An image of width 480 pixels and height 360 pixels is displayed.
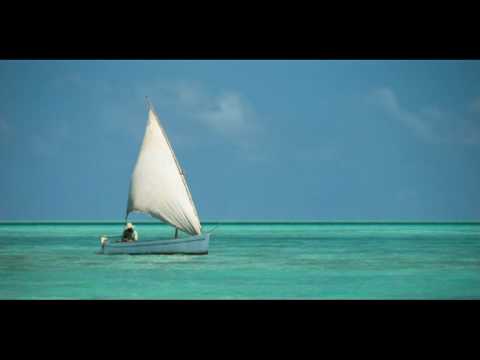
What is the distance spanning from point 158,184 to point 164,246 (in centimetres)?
174

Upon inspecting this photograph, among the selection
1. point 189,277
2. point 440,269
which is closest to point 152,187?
point 189,277

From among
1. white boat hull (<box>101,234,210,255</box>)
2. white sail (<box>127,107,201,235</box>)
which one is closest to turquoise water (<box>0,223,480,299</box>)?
white boat hull (<box>101,234,210,255</box>)

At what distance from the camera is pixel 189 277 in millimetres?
15195

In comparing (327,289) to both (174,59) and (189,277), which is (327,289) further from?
(174,59)

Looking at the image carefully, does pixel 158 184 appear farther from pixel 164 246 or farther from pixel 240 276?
pixel 240 276

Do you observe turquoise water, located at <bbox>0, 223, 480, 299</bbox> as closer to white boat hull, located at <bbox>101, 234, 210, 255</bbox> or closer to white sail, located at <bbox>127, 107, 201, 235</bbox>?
white boat hull, located at <bbox>101, 234, 210, 255</bbox>

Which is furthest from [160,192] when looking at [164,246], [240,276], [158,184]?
[240,276]

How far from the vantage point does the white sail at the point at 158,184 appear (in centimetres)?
1805

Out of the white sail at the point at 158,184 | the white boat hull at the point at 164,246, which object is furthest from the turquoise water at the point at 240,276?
the white sail at the point at 158,184

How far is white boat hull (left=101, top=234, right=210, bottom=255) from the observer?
60.6ft

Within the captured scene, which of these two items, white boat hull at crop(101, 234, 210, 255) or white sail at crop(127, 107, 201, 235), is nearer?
white sail at crop(127, 107, 201, 235)

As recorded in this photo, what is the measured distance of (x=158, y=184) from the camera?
18156mm

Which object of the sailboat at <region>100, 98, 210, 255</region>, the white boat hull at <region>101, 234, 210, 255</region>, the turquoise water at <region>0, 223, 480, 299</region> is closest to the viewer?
the turquoise water at <region>0, 223, 480, 299</region>

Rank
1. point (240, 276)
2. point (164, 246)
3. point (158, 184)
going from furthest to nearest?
1. point (164, 246)
2. point (158, 184)
3. point (240, 276)
